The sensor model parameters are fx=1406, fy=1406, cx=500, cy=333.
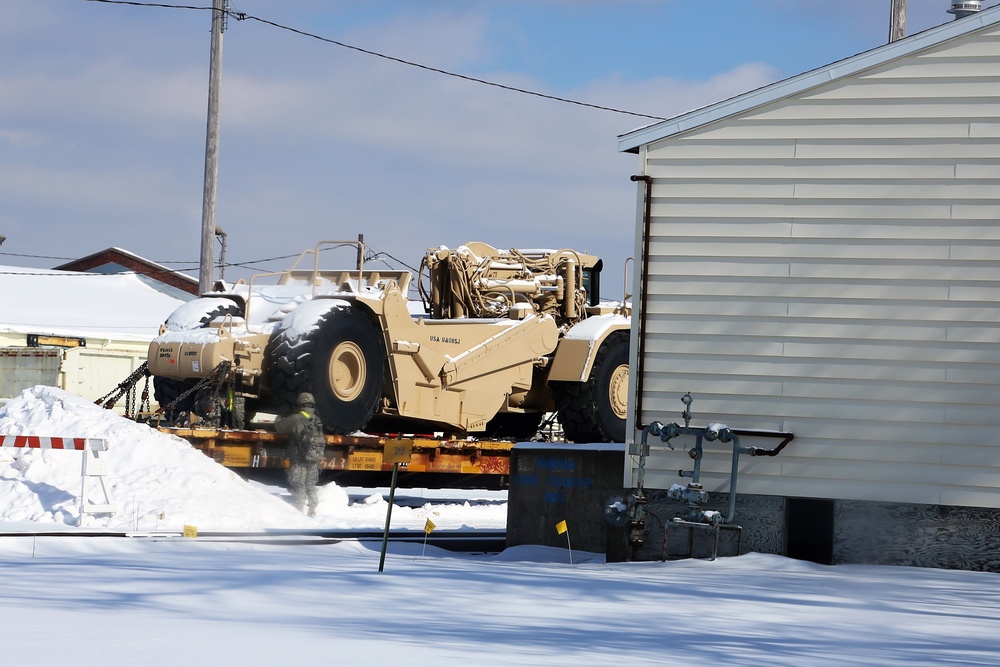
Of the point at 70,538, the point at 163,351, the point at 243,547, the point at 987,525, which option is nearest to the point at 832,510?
the point at 987,525

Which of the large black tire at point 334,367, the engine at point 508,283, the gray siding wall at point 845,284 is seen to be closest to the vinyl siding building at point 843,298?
the gray siding wall at point 845,284

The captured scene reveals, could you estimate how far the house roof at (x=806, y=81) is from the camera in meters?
11.6

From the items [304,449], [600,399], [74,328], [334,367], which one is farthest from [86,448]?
[74,328]

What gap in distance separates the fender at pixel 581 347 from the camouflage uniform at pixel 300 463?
15.9 feet

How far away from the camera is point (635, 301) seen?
12578 mm

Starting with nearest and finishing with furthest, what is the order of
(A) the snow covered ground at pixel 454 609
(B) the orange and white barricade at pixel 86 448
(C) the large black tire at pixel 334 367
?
(A) the snow covered ground at pixel 454 609, (B) the orange and white barricade at pixel 86 448, (C) the large black tire at pixel 334 367

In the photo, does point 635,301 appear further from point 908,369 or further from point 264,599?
point 264,599

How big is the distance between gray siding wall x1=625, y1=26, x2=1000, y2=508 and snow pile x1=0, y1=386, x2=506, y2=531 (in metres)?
5.10

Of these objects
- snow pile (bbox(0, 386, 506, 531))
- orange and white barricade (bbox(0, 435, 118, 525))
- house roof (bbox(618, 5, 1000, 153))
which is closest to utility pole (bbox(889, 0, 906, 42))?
house roof (bbox(618, 5, 1000, 153))

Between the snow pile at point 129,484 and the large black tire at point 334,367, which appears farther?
the large black tire at point 334,367

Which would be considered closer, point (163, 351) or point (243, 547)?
point (243, 547)

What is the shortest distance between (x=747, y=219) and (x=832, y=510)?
8.54ft

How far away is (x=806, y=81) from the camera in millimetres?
12094

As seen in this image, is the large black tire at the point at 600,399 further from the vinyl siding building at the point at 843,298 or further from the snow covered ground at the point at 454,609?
the vinyl siding building at the point at 843,298
